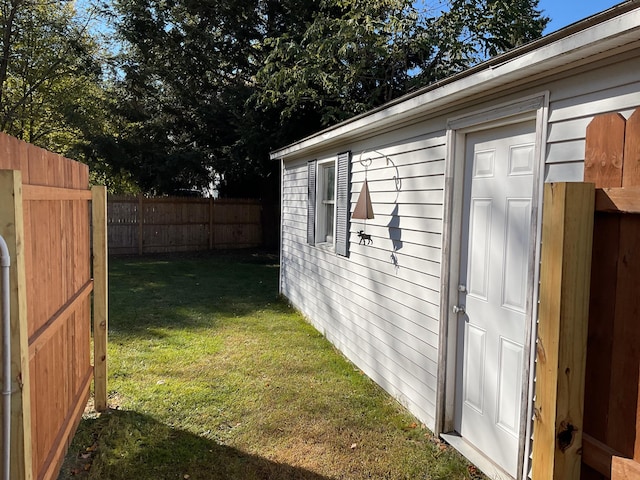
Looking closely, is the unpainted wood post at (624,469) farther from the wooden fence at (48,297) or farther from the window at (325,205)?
the window at (325,205)

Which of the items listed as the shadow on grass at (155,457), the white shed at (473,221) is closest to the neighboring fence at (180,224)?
the white shed at (473,221)

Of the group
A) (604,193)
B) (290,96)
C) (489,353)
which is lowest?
(489,353)

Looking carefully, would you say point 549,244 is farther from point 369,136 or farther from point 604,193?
point 369,136

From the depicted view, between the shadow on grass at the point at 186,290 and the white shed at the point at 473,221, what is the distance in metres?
3.07

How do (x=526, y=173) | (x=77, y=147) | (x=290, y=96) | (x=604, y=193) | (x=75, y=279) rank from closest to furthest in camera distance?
(x=604, y=193), (x=526, y=173), (x=75, y=279), (x=290, y=96), (x=77, y=147)

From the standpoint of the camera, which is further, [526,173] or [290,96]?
[290,96]

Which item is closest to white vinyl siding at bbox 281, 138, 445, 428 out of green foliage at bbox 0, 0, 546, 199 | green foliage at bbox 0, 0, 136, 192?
green foliage at bbox 0, 0, 546, 199

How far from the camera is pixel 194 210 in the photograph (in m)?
15.2

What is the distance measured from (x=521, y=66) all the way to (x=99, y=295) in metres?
3.71

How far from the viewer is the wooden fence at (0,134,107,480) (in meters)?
1.74

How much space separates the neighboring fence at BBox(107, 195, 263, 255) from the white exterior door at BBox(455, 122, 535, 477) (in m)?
13.0

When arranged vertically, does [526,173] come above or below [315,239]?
above

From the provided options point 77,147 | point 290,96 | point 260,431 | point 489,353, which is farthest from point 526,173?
point 77,147

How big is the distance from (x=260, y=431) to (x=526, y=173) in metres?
2.81
